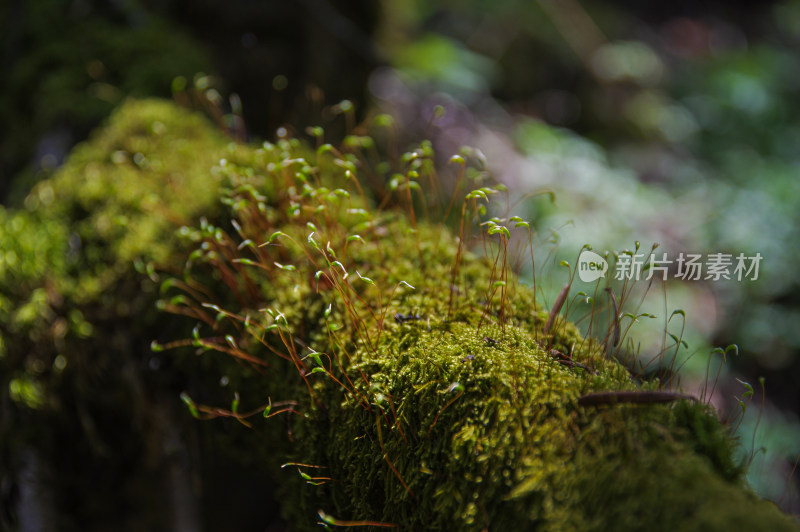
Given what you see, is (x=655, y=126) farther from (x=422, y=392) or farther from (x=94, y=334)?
(x=94, y=334)

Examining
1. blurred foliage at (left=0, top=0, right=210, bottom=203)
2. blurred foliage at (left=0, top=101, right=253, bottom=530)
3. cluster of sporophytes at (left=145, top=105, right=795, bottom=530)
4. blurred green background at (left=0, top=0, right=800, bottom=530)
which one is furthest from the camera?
blurred green background at (left=0, top=0, right=800, bottom=530)

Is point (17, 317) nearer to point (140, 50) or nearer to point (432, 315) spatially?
point (432, 315)

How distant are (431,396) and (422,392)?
1.2 inches

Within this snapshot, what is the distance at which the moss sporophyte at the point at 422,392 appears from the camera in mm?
1090

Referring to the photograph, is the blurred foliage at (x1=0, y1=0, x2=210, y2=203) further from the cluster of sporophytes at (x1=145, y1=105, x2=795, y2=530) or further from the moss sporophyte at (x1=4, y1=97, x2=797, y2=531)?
the cluster of sporophytes at (x1=145, y1=105, x2=795, y2=530)

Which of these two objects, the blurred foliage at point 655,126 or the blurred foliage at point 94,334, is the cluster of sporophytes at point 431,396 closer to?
the blurred foliage at point 94,334

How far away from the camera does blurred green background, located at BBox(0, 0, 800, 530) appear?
338cm

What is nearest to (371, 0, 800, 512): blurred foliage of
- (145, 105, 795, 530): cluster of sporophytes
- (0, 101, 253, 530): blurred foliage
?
(145, 105, 795, 530): cluster of sporophytes

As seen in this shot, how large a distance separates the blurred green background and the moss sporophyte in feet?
1.27

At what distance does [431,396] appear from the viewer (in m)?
1.36

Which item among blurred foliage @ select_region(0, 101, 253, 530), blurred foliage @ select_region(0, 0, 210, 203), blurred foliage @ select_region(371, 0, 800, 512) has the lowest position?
blurred foliage @ select_region(0, 101, 253, 530)

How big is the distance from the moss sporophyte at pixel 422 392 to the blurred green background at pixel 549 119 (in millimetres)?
386

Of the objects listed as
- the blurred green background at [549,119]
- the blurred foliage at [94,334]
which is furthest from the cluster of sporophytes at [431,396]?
the blurred green background at [549,119]

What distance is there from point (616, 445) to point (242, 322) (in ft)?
4.31
